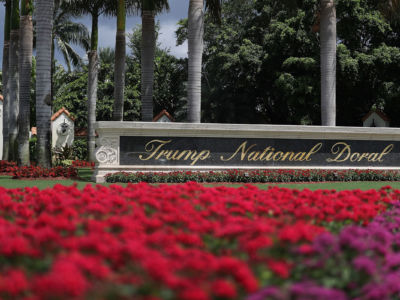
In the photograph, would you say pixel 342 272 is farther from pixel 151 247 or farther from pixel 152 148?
pixel 152 148

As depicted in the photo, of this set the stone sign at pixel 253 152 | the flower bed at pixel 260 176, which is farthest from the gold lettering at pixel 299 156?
the flower bed at pixel 260 176

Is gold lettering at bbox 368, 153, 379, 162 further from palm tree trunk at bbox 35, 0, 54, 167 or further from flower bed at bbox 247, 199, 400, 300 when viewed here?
flower bed at bbox 247, 199, 400, 300

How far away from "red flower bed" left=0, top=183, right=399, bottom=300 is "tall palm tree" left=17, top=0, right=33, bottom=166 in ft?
40.0

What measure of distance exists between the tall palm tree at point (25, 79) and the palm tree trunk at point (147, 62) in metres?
4.48

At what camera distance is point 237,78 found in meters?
28.3

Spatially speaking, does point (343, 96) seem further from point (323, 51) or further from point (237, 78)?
point (323, 51)

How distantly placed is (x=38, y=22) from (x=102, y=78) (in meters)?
24.1

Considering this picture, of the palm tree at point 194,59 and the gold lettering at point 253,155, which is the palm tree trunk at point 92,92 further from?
the gold lettering at point 253,155

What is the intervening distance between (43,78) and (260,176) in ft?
25.4

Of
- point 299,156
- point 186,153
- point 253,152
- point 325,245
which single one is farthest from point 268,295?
point 299,156

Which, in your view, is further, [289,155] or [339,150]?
[339,150]

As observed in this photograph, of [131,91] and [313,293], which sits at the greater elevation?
[131,91]

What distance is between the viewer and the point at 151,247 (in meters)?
2.98

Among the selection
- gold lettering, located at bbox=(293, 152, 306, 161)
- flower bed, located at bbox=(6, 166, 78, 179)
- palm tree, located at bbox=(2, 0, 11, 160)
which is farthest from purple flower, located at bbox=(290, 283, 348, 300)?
palm tree, located at bbox=(2, 0, 11, 160)
